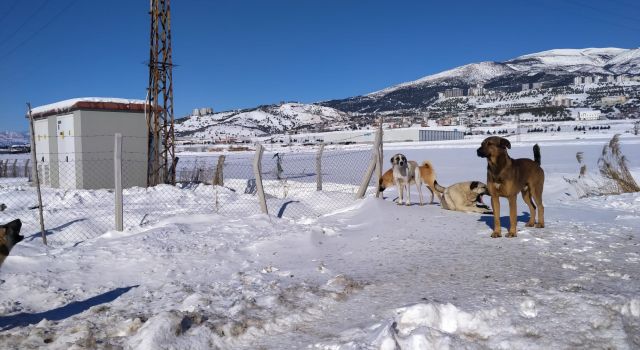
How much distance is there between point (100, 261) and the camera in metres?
6.36

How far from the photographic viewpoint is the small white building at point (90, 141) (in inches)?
656

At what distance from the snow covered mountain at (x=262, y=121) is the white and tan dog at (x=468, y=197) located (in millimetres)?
136664

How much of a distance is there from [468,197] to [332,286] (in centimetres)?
586

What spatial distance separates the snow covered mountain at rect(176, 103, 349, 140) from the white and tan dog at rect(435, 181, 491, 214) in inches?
5380

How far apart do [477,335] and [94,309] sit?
3.41 metres

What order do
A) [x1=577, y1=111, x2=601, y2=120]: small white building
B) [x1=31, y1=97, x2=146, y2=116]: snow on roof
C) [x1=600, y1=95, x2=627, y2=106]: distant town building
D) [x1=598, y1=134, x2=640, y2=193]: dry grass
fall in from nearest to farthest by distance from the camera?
[x1=598, y1=134, x2=640, y2=193]: dry grass, [x1=31, y1=97, x2=146, y2=116]: snow on roof, [x1=577, y1=111, x2=601, y2=120]: small white building, [x1=600, y1=95, x2=627, y2=106]: distant town building

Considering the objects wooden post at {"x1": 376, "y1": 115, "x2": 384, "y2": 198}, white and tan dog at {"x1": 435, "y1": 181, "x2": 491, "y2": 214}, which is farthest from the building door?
white and tan dog at {"x1": 435, "y1": 181, "x2": 491, "y2": 214}

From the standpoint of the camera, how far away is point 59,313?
4.52 meters

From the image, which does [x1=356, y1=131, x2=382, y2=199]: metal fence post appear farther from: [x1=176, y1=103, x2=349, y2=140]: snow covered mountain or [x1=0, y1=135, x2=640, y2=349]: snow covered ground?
[x1=176, y1=103, x2=349, y2=140]: snow covered mountain

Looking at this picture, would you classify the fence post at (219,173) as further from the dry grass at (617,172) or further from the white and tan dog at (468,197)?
the dry grass at (617,172)

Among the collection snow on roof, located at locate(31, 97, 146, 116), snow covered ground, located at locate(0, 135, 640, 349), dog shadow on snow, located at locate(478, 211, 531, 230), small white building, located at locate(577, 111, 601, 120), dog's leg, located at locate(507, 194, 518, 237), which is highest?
small white building, located at locate(577, 111, 601, 120)

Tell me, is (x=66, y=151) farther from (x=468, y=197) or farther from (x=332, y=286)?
(x=332, y=286)

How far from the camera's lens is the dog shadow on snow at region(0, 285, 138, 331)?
166 inches

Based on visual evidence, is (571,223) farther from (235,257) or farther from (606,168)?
(606,168)
